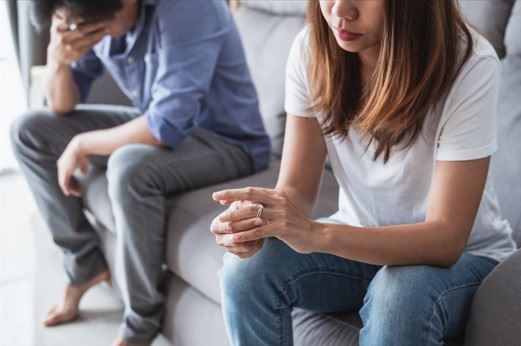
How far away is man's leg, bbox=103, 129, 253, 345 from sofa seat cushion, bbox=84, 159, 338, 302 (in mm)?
32

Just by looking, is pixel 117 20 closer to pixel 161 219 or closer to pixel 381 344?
pixel 161 219

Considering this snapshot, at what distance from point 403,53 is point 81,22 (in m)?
0.86

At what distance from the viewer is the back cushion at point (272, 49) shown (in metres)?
1.79

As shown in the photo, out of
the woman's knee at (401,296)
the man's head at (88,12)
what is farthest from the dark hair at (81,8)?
the woman's knee at (401,296)

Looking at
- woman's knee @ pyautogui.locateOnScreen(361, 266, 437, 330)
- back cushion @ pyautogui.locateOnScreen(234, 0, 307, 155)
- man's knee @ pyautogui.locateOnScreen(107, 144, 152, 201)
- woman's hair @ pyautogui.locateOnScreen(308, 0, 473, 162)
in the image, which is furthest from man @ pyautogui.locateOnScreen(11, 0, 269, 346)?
woman's knee @ pyautogui.locateOnScreen(361, 266, 437, 330)

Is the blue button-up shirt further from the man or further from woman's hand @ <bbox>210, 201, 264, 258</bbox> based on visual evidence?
woman's hand @ <bbox>210, 201, 264, 258</bbox>

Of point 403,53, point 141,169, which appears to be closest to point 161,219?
point 141,169

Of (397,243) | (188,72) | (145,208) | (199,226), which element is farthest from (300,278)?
(188,72)

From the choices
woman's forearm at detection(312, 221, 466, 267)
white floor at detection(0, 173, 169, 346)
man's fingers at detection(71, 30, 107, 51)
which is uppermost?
man's fingers at detection(71, 30, 107, 51)

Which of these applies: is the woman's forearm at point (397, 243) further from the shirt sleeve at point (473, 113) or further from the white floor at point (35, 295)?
the white floor at point (35, 295)

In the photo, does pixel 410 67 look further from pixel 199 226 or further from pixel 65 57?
pixel 65 57

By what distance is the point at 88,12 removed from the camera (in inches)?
56.5

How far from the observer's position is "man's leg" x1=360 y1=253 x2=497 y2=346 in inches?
34.6

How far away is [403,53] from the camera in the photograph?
960mm
